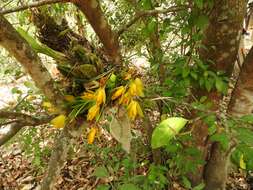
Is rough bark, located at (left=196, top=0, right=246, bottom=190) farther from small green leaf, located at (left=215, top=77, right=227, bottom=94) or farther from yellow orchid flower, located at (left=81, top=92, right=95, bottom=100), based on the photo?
yellow orchid flower, located at (left=81, top=92, right=95, bottom=100)

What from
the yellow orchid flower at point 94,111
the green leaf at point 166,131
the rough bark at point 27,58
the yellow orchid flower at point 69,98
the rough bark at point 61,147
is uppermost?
the rough bark at point 27,58

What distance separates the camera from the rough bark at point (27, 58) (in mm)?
940

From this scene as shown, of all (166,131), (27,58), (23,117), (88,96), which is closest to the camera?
(166,131)

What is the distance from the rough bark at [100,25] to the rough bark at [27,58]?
0.32m

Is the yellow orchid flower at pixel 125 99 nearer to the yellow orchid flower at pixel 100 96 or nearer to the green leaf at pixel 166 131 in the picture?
the yellow orchid flower at pixel 100 96

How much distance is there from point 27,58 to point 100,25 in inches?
18.9

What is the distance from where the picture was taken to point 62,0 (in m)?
1.20

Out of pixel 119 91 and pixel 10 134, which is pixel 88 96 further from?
pixel 10 134

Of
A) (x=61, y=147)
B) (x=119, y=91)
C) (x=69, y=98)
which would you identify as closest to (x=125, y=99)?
(x=119, y=91)

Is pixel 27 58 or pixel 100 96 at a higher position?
pixel 27 58

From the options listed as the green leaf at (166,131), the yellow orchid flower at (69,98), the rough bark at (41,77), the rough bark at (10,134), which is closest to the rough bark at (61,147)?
the rough bark at (41,77)

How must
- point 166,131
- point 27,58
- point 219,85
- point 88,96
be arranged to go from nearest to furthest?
point 166,131 < point 27,58 < point 88,96 < point 219,85

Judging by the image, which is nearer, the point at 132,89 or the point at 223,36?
the point at 132,89

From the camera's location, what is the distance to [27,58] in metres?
1.03
